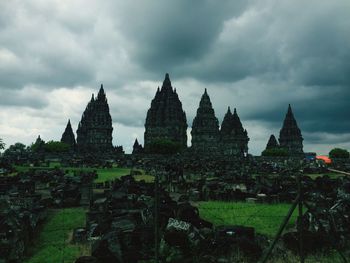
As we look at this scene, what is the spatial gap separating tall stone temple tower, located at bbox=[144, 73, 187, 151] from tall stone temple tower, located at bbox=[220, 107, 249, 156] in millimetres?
12564

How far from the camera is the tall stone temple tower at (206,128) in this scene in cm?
10456

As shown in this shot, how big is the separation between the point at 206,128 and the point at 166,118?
1275 cm

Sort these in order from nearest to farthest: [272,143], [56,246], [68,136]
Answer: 1. [56,246]
2. [272,143]
3. [68,136]

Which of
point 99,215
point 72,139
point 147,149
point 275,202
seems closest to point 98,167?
point 275,202

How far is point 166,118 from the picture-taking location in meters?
104

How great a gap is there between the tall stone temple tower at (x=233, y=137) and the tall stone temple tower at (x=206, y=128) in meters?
3.02

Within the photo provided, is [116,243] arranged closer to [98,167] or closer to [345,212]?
[345,212]

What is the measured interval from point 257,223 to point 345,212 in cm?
285

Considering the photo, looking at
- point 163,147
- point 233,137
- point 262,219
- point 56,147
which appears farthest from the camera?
point 233,137

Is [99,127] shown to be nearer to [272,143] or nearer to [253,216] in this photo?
[272,143]

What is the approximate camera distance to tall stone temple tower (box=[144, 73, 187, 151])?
340 feet

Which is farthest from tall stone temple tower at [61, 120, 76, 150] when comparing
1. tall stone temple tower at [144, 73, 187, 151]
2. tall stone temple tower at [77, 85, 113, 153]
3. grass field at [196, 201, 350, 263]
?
grass field at [196, 201, 350, 263]

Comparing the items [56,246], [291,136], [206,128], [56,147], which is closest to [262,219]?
[56,246]

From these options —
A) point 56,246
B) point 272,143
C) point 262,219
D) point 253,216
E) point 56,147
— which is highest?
point 272,143
